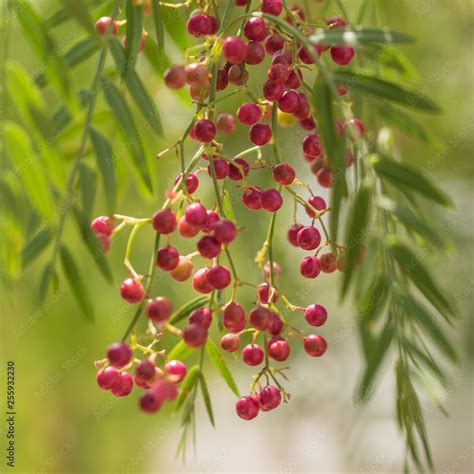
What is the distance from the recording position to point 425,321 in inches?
17.3

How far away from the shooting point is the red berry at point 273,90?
1.58ft

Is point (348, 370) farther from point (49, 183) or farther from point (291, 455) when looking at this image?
point (49, 183)

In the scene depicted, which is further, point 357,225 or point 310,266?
point 310,266

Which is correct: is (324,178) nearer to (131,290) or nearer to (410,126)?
(410,126)

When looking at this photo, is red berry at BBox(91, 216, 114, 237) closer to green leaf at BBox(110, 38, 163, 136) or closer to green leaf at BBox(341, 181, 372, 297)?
green leaf at BBox(110, 38, 163, 136)

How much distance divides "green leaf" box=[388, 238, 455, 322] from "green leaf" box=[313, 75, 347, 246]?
0.16 ft

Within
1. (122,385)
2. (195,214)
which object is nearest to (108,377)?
(122,385)

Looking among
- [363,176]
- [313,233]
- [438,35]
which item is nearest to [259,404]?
[313,233]

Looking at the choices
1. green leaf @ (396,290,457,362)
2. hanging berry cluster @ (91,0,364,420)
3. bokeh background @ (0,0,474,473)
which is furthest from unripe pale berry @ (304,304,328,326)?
bokeh background @ (0,0,474,473)

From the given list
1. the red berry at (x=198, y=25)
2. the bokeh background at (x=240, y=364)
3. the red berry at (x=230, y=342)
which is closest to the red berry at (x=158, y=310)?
the red berry at (x=230, y=342)

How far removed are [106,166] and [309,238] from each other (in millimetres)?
170

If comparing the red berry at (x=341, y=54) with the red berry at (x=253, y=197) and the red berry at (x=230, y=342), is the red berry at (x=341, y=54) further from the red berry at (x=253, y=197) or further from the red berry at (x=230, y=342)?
the red berry at (x=230, y=342)

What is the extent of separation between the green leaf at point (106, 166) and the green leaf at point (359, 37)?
141mm

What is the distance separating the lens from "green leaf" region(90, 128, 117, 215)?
1.43 ft
